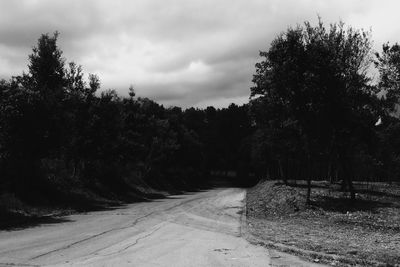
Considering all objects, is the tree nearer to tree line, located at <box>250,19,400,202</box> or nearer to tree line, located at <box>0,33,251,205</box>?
tree line, located at <box>250,19,400,202</box>

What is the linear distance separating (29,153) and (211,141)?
108 meters

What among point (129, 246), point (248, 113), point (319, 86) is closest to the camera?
point (129, 246)

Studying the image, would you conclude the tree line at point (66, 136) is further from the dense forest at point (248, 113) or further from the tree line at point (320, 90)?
the tree line at point (320, 90)

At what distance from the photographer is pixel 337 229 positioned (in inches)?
652

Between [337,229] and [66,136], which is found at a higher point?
[66,136]

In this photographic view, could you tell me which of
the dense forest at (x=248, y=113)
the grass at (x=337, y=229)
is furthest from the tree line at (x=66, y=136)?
the grass at (x=337, y=229)

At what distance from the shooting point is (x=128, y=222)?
61.5ft

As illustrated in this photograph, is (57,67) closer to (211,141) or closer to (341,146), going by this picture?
(341,146)

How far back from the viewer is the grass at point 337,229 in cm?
1039

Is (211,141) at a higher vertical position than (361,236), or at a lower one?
higher

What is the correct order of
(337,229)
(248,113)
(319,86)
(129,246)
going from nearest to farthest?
(129,246), (337,229), (319,86), (248,113)

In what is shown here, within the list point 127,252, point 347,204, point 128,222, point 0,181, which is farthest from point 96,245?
point 347,204

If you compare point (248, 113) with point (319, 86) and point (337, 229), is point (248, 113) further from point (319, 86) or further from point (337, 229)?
point (337, 229)

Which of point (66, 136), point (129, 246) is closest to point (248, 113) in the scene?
point (66, 136)
